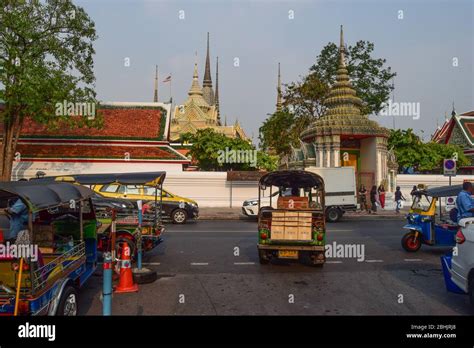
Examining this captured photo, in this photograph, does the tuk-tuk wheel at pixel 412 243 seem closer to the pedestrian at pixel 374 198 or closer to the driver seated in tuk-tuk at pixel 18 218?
the driver seated in tuk-tuk at pixel 18 218

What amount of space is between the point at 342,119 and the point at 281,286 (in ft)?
61.7

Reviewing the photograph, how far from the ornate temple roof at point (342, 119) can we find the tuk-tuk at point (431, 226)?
13463 millimetres

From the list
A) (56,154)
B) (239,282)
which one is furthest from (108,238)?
(56,154)

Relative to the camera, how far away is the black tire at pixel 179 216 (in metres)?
17.4

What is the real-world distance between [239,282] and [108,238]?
11.3ft

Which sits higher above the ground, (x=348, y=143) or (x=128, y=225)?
(x=348, y=143)

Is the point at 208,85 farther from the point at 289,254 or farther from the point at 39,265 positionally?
Answer: the point at 39,265

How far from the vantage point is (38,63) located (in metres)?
19.0

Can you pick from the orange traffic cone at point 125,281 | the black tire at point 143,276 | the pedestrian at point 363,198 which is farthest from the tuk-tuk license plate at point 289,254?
the pedestrian at point 363,198

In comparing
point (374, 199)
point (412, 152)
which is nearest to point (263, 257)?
point (374, 199)

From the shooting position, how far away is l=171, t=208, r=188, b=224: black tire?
17.4 meters

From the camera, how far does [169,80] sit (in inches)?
1797

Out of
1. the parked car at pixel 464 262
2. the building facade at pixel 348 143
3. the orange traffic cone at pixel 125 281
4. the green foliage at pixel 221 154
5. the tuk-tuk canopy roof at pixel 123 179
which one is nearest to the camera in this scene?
the parked car at pixel 464 262
